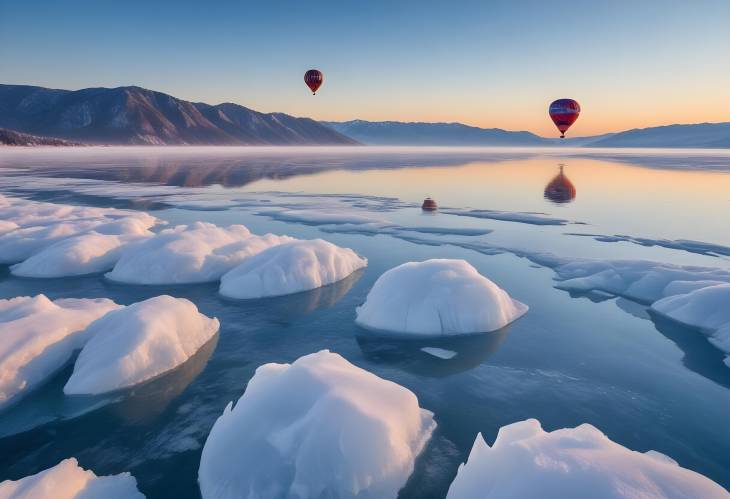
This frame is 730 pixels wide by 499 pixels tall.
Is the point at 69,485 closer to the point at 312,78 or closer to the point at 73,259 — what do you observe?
the point at 73,259

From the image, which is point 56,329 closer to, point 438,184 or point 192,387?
point 192,387

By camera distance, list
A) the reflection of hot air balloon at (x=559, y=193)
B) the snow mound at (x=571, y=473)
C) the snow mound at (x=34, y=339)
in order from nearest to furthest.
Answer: the snow mound at (x=571, y=473) → the snow mound at (x=34, y=339) → the reflection of hot air balloon at (x=559, y=193)

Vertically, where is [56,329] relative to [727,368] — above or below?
above

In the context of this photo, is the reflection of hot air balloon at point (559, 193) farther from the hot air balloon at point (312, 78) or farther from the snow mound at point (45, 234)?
the hot air balloon at point (312, 78)

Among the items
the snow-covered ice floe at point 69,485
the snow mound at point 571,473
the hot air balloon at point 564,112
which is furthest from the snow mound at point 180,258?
the hot air balloon at point 564,112

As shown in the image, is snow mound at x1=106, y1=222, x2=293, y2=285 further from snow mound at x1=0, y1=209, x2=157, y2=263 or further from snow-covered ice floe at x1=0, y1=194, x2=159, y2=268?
snow mound at x1=0, y1=209, x2=157, y2=263

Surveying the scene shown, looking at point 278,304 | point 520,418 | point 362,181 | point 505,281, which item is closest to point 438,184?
point 362,181
